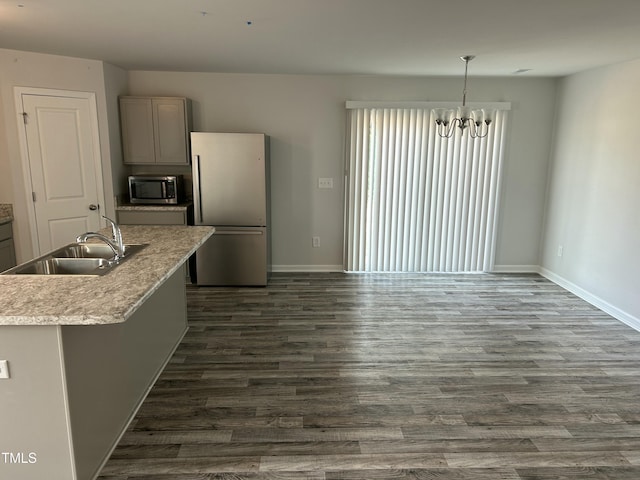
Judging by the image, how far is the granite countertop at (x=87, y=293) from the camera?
1.63m

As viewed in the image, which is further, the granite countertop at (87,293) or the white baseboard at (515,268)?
the white baseboard at (515,268)

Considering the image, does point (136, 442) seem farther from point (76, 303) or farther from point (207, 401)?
point (76, 303)

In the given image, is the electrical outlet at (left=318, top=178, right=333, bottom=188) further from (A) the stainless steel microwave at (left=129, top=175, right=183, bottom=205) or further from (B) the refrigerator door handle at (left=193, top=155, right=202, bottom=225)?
(A) the stainless steel microwave at (left=129, top=175, right=183, bottom=205)

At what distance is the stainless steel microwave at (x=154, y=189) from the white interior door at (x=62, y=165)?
13.5 inches

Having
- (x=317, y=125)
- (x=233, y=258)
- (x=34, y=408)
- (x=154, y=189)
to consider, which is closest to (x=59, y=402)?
(x=34, y=408)

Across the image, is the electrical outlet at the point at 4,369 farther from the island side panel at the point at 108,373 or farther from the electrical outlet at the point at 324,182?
the electrical outlet at the point at 324,182

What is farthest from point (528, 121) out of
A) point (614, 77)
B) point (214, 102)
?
point (214, 102)

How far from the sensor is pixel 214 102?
506 centimetres

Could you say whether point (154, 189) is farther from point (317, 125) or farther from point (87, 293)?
point (87, 293)

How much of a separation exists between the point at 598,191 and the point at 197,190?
432 centimetres

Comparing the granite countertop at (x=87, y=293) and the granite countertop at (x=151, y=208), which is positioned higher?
the granite countertop at (x=151, y=208)

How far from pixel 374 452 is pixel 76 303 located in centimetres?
165

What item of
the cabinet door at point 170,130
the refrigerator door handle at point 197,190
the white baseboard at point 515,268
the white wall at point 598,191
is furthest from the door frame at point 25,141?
the white wall at point 598,191

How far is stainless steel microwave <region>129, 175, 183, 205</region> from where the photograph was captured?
470 cm
